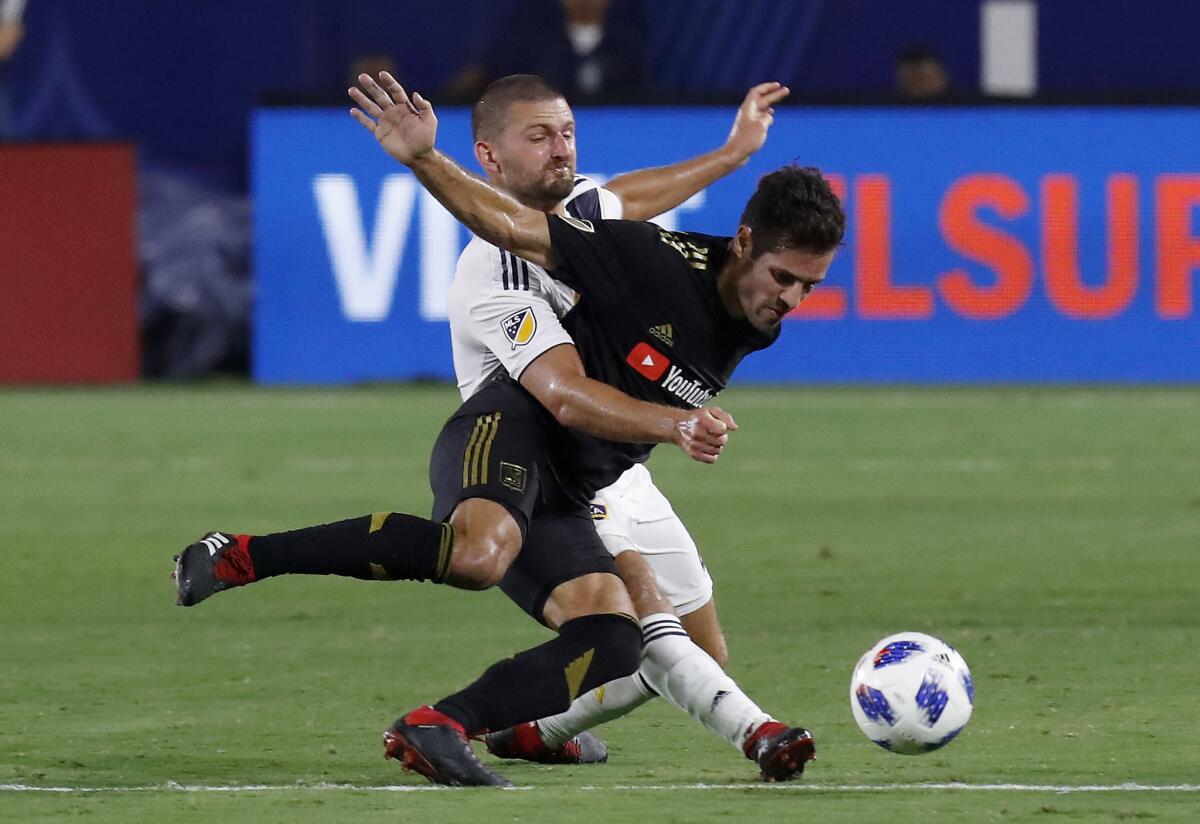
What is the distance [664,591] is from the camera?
658 cm

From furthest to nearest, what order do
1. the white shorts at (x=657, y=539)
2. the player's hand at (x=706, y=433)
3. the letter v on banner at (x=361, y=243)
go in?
the letter v on banner at (x=361, y=243)
the white shorts at (x=657, y=539)
the player's hand at (x=706, y=433)

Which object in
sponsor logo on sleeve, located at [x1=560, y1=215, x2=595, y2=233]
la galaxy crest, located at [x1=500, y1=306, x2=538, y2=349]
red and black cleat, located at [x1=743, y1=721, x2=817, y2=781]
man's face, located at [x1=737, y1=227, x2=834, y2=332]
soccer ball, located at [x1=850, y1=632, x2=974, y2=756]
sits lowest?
red and black cleat, located at [x1=743, y1=721, x2=817, y2=781]

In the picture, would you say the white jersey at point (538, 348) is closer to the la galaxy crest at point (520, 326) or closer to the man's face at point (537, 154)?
the la galaxy crest at point (520, 326)

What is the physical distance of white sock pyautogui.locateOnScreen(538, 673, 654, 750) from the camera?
618cm

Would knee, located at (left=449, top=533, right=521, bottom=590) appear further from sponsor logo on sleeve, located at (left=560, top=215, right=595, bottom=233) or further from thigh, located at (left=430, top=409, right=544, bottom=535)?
sponsor logo on sleeve, located at (left=560, top=215, right=595, bottom=233)

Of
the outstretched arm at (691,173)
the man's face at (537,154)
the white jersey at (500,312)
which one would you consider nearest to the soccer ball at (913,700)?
the white jersey at (500,312)

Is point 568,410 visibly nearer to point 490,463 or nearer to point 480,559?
point 490,463

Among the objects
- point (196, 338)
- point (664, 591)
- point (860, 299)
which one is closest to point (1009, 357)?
point (860, 299)

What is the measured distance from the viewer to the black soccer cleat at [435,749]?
5.64 metres

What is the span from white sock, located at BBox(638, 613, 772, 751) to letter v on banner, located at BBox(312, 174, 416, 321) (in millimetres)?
12247

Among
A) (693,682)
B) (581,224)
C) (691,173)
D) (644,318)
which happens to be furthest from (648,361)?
(691,173)

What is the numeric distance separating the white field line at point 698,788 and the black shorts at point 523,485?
0.61 metres

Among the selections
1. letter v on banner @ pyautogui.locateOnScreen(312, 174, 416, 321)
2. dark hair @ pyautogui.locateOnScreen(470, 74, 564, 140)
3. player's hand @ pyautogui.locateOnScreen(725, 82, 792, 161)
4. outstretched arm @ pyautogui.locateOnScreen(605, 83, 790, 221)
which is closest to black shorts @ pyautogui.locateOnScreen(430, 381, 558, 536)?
dark hair @ pyautogui.locateOnScreen(470, 74, 564, 140)

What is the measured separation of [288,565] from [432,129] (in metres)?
1.14
